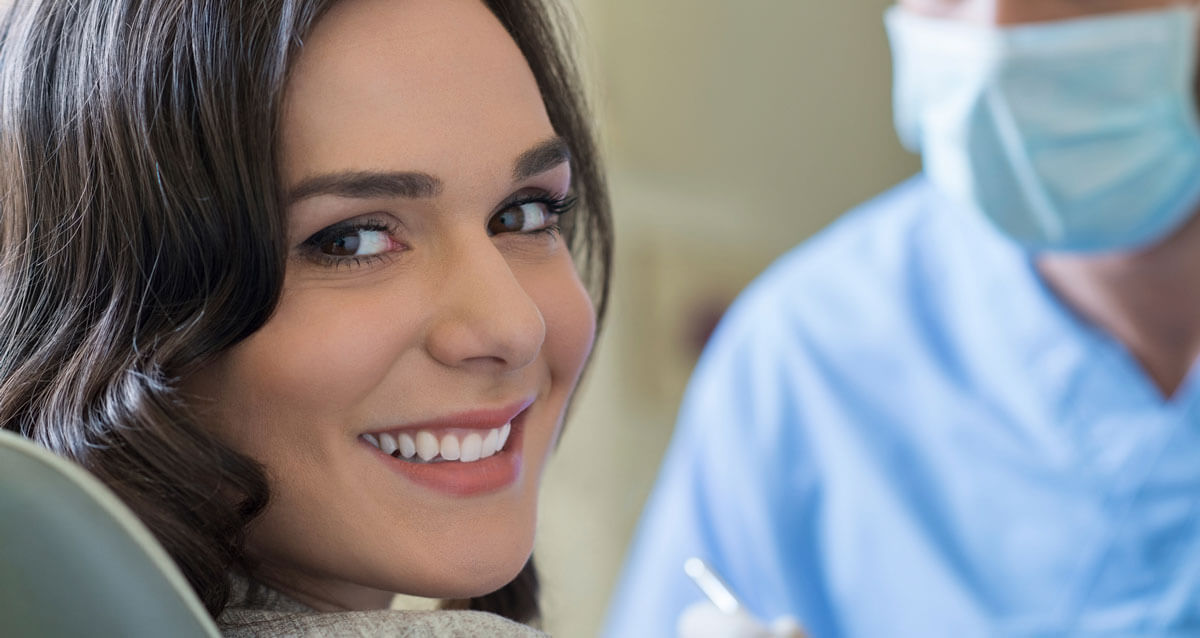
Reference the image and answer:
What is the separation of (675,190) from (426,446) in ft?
5.20

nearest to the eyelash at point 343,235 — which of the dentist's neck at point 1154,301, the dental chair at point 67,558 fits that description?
the dental chair at point 67,558

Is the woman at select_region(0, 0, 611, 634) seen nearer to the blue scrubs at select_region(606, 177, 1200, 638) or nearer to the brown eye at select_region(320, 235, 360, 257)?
the brown eye at select_region(320, 235, 360, 257)

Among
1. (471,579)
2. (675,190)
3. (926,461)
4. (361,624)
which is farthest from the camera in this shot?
(675,190)

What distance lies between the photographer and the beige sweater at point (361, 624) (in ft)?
1.88

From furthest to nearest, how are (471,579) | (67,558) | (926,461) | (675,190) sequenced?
(675,190) → (926,461) → (471,579) → (67,558)

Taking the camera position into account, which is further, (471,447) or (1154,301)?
(1154,301)

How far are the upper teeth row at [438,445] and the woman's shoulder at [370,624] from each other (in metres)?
0.10

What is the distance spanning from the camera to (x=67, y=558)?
0.43 m

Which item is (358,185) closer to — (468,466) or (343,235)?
(343,235)

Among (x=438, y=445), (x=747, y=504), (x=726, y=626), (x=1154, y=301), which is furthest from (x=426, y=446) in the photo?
(x=1154, y=301)

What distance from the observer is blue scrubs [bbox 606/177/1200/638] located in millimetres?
1280

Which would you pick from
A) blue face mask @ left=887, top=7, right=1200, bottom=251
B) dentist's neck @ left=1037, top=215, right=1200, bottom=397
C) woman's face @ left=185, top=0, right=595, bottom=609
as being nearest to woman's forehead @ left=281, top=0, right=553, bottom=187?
woman's face @ left=185, top=0, right=595, bottom=609

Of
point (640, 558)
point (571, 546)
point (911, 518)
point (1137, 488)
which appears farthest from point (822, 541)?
point (571, 546)

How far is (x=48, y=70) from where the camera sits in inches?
26.2
